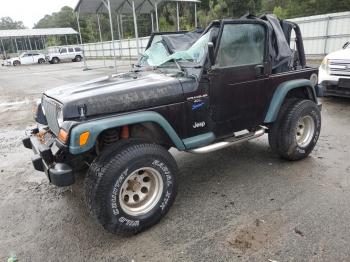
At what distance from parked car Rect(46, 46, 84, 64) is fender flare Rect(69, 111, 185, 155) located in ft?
118

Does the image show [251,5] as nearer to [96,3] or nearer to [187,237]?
[96,3]

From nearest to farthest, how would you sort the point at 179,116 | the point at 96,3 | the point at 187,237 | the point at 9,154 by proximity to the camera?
the point at 187,237 < the point at 179,116 < the point at 9,154 < the point at 96,3

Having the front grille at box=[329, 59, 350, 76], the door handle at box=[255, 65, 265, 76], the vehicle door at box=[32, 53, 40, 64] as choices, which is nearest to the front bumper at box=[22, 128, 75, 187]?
the door handle at box=[255, 65, 265, 76]

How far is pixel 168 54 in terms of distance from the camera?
14.3 ft

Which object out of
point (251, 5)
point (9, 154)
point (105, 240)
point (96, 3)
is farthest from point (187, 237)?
A: point (251, 5)

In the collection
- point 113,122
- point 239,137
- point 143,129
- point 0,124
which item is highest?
point 113,122

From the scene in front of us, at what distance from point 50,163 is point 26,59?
37563 mm

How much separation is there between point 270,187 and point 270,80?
1409 millimetres

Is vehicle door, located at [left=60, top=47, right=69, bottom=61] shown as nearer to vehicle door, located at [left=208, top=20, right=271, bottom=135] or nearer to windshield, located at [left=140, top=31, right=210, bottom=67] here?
windshield, located at [left=140, top=31, right=210, bottom=67]

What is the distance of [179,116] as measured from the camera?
3.50 metres

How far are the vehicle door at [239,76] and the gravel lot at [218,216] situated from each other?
80cm

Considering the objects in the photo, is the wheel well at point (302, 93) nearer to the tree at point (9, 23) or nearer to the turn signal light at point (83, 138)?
the turn signal light at point (83, 138)

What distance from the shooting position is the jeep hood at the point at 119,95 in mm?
2986

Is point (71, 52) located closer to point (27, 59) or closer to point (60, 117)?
point (27, 59)
